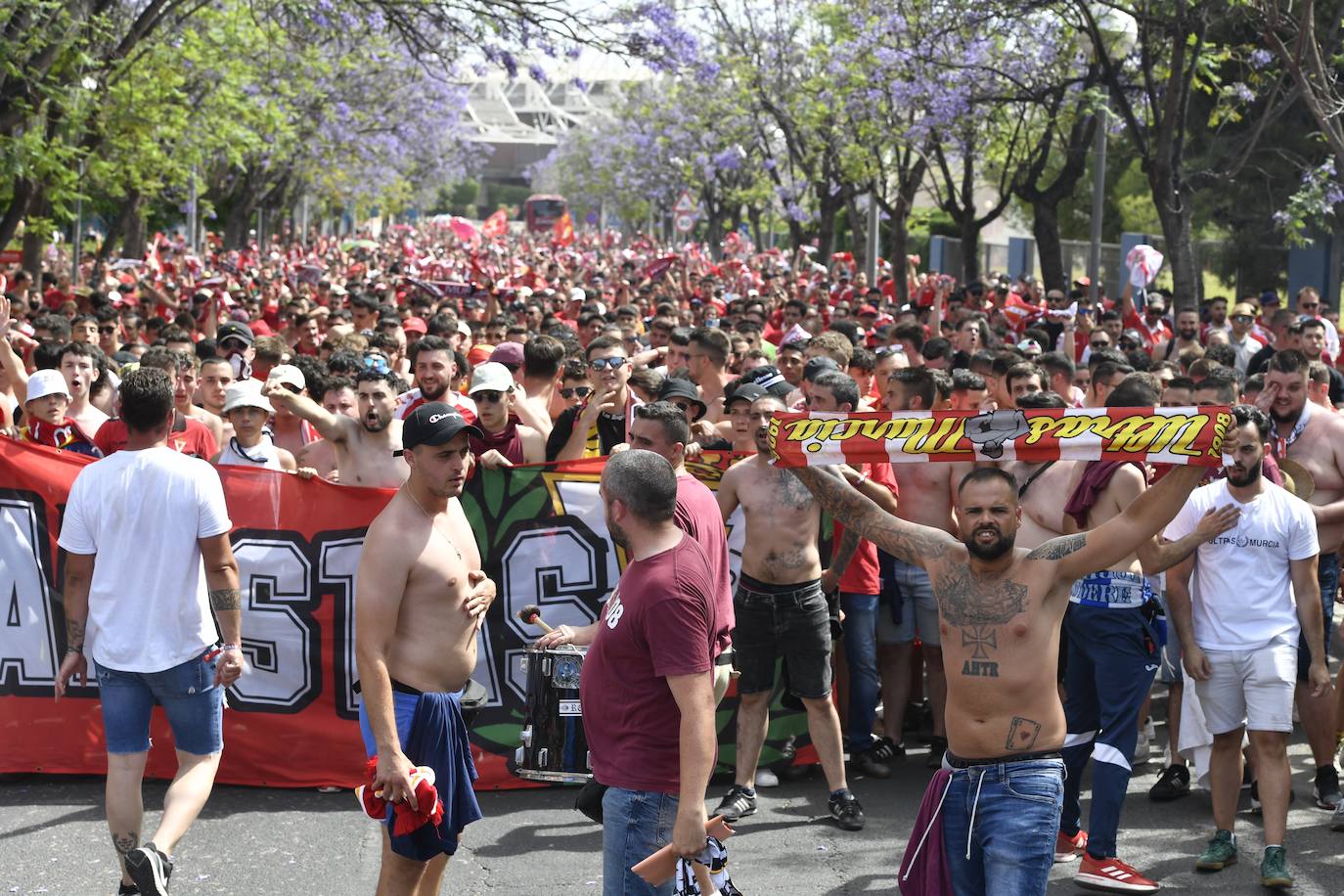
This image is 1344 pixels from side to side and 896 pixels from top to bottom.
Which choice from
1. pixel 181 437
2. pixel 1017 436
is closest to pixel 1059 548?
pixel 1017 436

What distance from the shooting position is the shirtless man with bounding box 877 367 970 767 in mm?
7789

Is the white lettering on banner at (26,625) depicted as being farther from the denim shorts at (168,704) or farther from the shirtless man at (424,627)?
the shirtless man at (424,627)

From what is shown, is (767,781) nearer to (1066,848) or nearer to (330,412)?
(1066,848)

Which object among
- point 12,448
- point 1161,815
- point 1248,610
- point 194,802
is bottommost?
point 1161,815

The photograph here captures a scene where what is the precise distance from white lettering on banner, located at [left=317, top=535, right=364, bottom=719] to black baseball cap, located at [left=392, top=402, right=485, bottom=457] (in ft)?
8.09

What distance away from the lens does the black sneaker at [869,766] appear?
7.67 m

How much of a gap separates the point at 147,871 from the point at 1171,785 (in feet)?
14.4

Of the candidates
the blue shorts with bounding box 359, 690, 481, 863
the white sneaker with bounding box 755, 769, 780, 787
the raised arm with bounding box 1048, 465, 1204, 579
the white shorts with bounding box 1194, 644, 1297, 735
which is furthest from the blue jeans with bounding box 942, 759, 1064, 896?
the white sneaker with bounding box 755, 769, 780, 787

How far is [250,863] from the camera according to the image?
6328 mm

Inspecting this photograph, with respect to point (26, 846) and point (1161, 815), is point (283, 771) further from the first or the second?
point (1161, 815)

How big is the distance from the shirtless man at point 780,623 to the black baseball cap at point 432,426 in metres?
2.31

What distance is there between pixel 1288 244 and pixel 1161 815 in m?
23.7

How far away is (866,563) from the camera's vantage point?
773 cm

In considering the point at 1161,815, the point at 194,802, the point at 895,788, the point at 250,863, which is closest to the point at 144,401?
the point at 194,802
